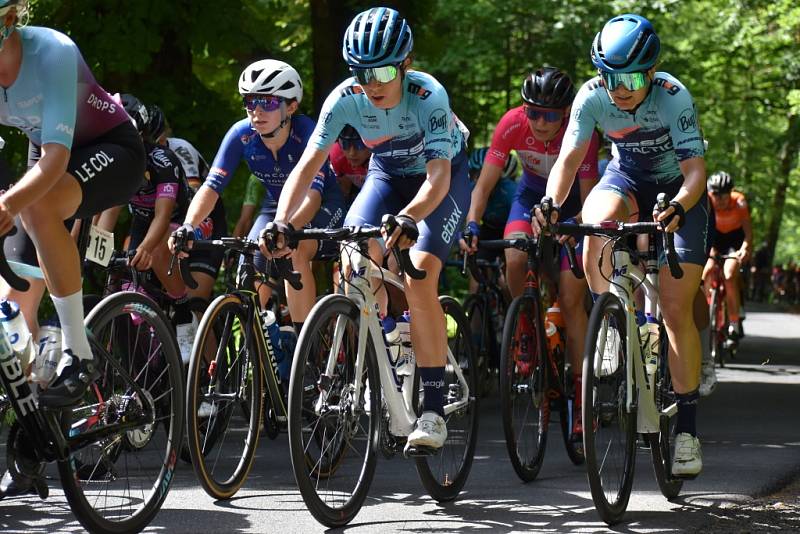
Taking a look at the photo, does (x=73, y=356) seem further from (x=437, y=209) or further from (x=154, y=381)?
(x=437, y=209)

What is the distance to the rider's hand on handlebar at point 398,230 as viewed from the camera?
19.0 feet

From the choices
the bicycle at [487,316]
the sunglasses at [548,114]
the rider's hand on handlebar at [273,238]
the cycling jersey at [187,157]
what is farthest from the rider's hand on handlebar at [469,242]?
the bicycle at [487,316]

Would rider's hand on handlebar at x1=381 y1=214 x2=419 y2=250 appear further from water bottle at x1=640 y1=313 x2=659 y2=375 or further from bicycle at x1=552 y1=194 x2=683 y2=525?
water bottle at x1=640 y1=313 x2=659 y2=375

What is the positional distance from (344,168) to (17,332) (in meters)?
4.50

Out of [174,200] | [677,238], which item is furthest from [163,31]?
[677,238]

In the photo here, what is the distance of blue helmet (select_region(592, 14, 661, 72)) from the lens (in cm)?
654

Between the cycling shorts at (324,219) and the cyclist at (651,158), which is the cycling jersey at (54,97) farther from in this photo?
the cycling shorts at (324,219)

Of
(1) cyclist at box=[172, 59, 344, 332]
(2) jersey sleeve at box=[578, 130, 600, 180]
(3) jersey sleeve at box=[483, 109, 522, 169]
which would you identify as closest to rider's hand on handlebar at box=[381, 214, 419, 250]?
(1) cyclist at box=[172, 59, 344, 332]

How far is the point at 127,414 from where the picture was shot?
5.59 m

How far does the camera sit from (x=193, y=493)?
22.4ft

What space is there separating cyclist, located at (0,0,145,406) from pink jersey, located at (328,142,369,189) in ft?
12.9

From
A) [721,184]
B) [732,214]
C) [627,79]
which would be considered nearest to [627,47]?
[627,79]

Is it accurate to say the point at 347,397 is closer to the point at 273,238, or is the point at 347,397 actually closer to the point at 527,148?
the point at 273,238

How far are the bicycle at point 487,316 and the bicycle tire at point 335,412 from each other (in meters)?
4.54
